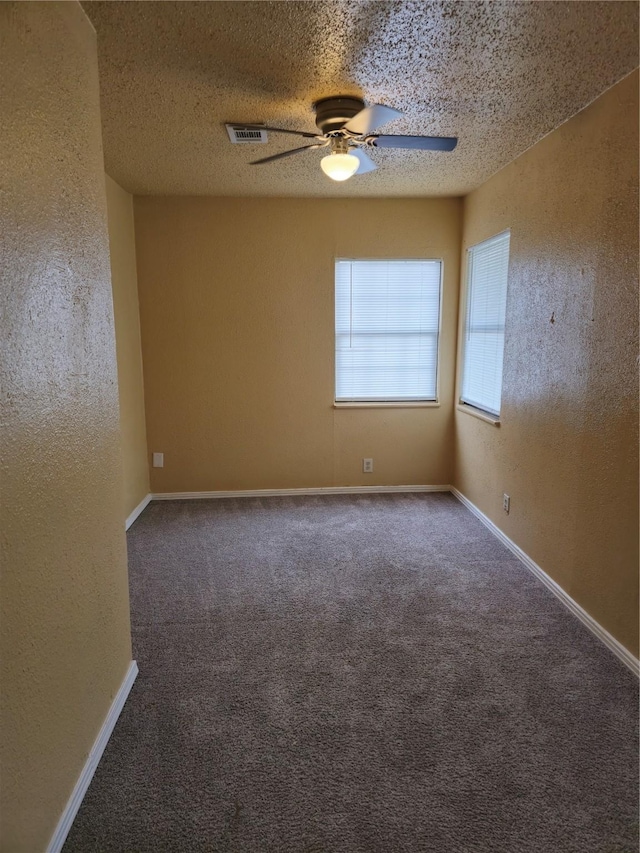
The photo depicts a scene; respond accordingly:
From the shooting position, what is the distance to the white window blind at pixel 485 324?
3691 mm

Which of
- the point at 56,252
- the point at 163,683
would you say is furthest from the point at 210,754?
the point at 56,252

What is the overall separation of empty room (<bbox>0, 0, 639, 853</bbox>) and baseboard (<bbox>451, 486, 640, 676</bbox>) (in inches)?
0.7

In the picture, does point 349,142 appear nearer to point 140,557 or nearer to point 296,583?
point 296,583

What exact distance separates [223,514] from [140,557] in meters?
0.89

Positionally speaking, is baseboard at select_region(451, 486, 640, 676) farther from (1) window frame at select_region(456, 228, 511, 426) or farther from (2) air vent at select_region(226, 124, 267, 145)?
(2) air vent at select_region(226, 124, 267, 145)

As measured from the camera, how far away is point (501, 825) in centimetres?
157

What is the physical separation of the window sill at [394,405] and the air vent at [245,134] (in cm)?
226

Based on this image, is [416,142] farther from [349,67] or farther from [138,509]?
[138,509]

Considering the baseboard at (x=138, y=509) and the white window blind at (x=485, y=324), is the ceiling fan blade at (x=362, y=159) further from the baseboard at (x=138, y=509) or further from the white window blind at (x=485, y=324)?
the baseboard at (x=138, y=509)

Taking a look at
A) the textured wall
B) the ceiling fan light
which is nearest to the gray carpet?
the textured wall

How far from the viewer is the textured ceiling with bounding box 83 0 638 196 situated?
1793mm

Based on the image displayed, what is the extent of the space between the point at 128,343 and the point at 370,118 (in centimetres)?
256

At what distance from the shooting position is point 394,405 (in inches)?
182

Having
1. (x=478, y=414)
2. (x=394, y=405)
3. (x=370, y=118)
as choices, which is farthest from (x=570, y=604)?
(x=370, y=118)
